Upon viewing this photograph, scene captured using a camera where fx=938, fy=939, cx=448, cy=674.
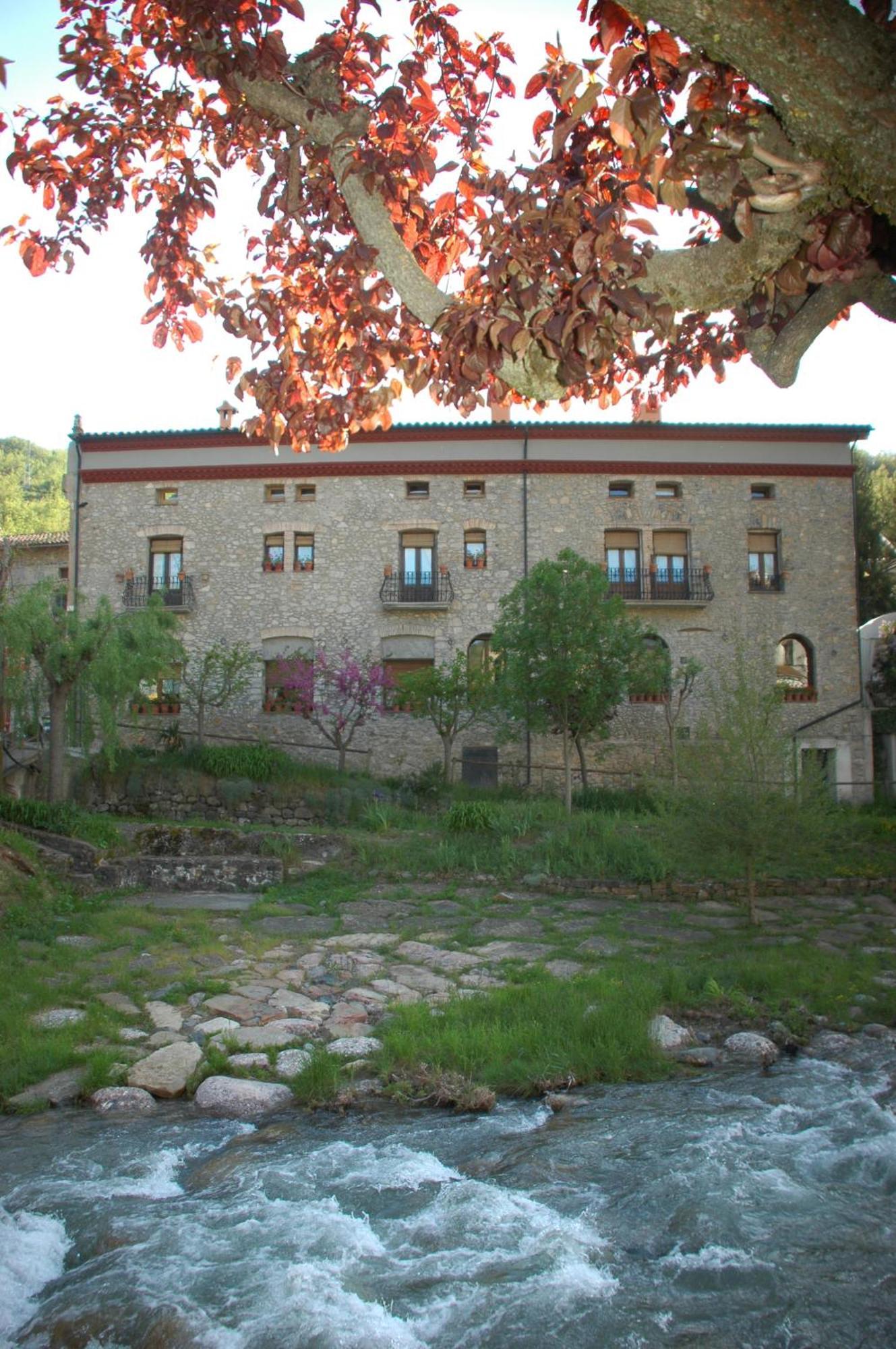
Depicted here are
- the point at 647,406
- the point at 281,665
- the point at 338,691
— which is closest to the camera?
the point at 647,406

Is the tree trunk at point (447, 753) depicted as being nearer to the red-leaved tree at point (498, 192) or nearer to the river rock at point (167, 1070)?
the river rock at point (167, 1070)

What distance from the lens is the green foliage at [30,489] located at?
4388 cm

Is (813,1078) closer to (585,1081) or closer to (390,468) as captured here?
(585,1081)

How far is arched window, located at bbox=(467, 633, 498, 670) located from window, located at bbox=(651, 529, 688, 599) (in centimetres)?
447

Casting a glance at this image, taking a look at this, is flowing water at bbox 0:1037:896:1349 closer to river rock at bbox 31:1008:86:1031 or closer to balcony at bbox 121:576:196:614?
river rock at bbox 31:1008:86:1031

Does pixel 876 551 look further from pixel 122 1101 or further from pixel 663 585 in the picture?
pixel 122 1101

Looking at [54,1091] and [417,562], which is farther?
[417,562]

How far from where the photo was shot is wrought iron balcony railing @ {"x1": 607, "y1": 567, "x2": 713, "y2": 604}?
76.7 ft

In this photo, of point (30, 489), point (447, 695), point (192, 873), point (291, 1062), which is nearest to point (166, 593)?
point (447, 695)

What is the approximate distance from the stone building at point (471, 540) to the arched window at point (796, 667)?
0.18ft

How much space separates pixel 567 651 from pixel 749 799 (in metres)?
7.57

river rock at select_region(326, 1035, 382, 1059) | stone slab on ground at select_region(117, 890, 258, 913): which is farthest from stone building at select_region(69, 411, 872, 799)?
river rock at select_region(326, 1035, 382, 1059)

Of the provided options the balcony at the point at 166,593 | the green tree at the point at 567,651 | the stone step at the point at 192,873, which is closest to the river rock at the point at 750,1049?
the stone step at the point at 192,873

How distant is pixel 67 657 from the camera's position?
1347 centimetres
